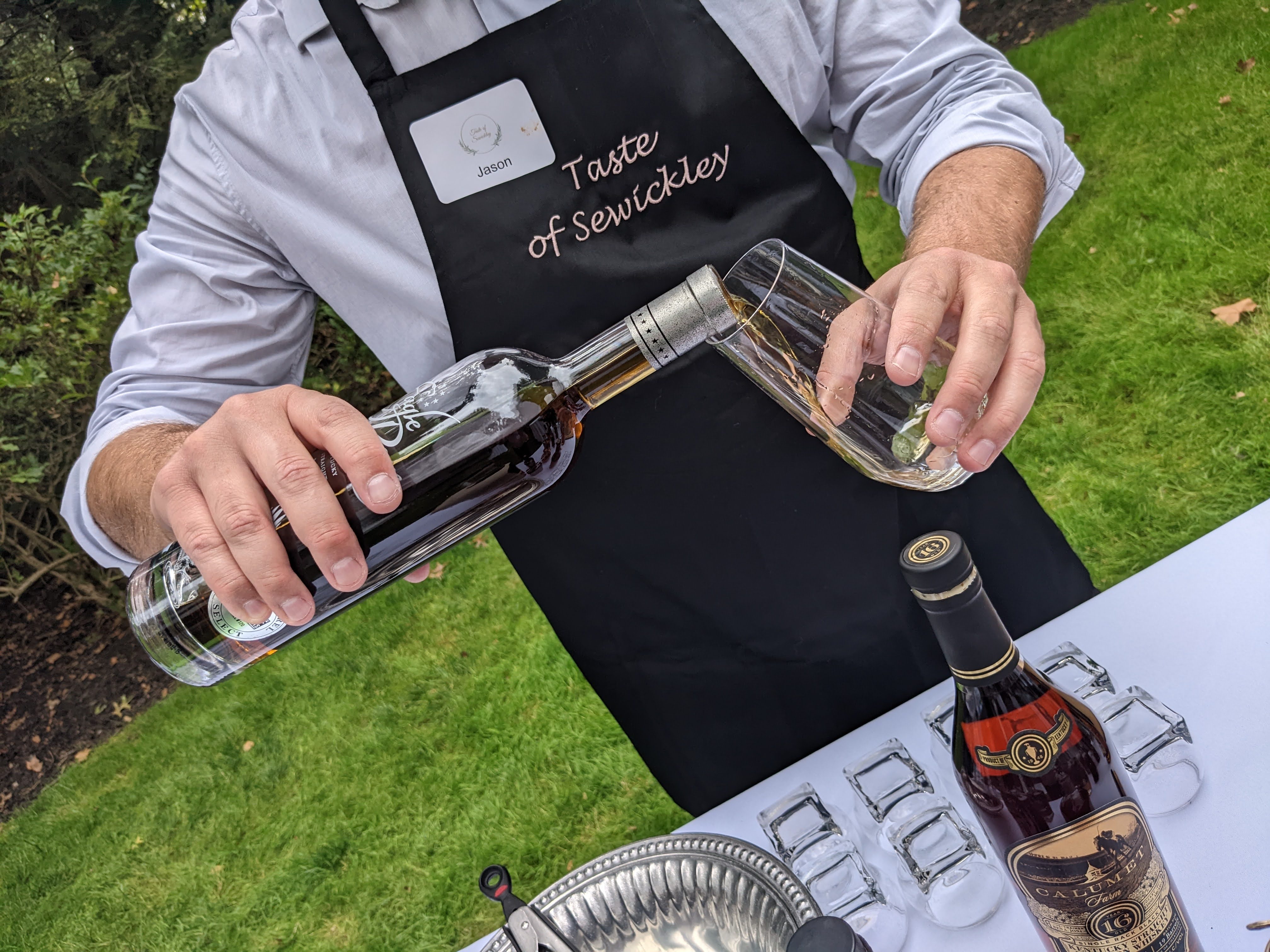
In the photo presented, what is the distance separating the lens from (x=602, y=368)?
2.89 feet

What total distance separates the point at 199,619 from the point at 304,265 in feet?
1.94

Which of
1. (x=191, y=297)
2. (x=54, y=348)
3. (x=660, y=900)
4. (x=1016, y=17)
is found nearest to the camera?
(x=660, y=900)

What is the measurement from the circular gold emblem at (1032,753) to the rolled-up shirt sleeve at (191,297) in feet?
3.23

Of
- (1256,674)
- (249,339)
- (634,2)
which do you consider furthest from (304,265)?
(1256,674)

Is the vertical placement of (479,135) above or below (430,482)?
above

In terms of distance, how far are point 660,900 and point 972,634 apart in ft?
1.37

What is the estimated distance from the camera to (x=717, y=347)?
85 cm

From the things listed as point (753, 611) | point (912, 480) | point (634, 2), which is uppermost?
point (634, 2)

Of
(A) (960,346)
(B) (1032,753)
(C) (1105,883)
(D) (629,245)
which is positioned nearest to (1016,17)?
(D) (629,245)

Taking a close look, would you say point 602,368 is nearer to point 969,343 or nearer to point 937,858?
point 969,343

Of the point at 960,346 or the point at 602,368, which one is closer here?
the point at 960,346

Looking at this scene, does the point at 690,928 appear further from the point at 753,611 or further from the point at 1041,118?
the point at 1041,118

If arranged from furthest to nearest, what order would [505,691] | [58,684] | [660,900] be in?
[58,684], [505,691], [660,900]

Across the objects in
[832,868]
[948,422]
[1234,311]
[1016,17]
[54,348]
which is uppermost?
[948,422]
